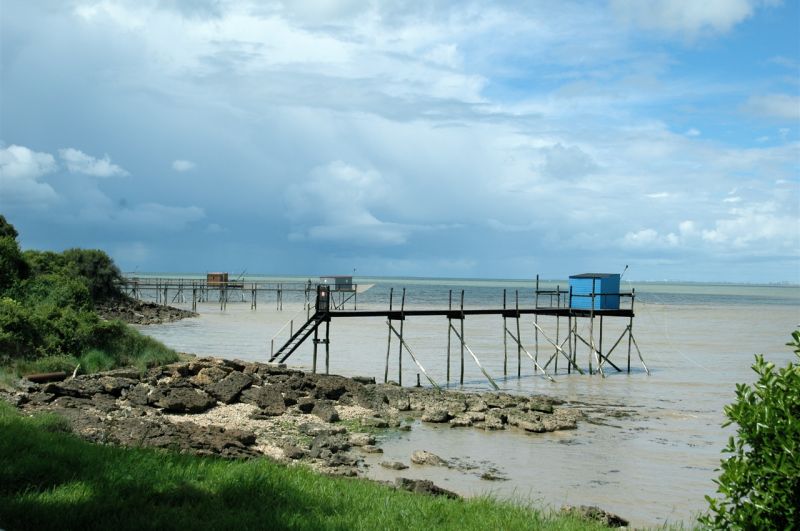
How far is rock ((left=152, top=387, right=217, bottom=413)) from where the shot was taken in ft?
56.5

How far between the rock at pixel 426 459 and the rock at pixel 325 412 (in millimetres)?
3938

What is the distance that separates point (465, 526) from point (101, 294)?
187 feet

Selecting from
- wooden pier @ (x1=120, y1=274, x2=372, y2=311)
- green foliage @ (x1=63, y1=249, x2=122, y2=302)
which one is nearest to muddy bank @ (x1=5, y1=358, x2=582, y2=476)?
wooden pier @ (x1=120, y1=274, x2=372, y2=311)

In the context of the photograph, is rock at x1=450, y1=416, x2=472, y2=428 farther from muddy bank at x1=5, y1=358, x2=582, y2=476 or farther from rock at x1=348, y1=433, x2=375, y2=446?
rock at x1=348, y1=433, x2=375, y2=446

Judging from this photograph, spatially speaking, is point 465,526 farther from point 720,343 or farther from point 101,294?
point 101,294

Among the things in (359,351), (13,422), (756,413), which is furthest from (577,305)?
(756,413)

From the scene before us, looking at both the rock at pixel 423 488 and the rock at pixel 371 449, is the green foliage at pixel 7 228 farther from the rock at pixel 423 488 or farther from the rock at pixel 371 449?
the rock at pixel 423 488

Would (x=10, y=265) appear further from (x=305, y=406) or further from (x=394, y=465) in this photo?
(x=394, y=465)

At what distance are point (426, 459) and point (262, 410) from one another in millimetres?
5571

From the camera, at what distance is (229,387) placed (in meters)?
19.2

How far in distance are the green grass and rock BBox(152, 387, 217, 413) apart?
7417mm

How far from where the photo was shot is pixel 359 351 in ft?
126

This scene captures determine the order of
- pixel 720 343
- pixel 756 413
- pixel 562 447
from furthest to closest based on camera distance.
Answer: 1. pixel 720 343
2. pixel 562 447
3. pixel 756 413

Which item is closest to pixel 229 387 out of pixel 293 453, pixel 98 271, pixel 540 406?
pixel 293 453
